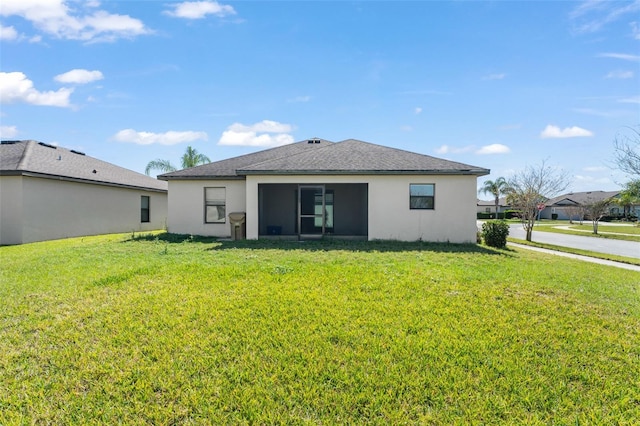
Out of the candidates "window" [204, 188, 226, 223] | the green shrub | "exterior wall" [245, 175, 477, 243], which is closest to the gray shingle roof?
"window" [204, 188, 226, 223]

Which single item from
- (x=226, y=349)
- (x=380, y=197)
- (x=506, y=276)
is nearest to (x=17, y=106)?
(x=380, y=197)

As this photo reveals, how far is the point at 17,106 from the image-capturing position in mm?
16891

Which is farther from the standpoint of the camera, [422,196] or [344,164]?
[344,164]

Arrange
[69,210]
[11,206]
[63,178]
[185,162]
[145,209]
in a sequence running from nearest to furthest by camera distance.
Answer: [11,206] → [63,178] → [69,210] → [145,209] → [185,162]

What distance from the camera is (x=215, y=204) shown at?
14312mm

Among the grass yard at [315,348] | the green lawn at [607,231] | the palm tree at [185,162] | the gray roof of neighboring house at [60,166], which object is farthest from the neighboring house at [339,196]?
the palm tree at [185,162]

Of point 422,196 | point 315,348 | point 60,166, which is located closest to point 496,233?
point 422,196

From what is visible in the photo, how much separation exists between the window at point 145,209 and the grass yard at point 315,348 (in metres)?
14.1

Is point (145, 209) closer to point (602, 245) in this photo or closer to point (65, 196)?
point (65, 196)

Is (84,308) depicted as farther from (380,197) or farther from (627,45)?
(627,45)

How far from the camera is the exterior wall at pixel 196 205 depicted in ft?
46.5

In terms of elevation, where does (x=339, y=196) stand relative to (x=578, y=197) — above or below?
below

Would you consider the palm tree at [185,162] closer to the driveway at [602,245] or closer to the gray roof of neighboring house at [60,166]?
the gray roof of neighboring house at [60,166]

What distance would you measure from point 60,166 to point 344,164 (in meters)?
14.5
